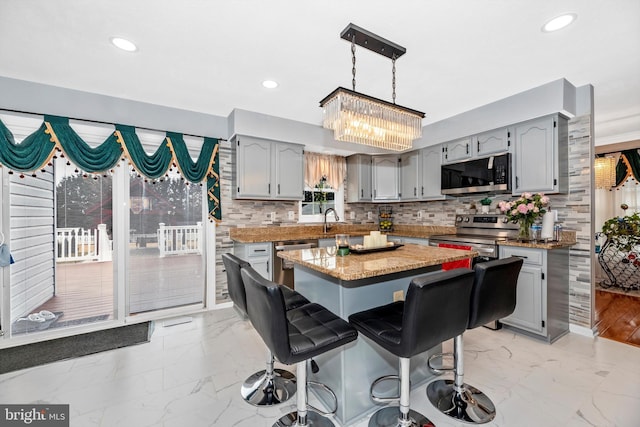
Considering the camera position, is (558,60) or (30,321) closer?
(558,60)

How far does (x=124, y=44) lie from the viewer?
228 cm

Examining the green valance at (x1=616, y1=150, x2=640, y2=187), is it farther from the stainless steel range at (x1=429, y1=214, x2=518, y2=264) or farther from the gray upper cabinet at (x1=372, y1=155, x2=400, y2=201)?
the gray upper cabinet at (x1=372, y1=155, x2=400, y2=201)

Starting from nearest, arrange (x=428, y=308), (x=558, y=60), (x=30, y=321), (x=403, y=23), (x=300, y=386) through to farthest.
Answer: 1. (x=428, y=308)
2. (x=300, y=386)
3. (x=403, y=23)
4. (x=558, y=60)
5. (x=30, y=321)

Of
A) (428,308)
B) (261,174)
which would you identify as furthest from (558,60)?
(261,174)

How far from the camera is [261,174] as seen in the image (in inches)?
154

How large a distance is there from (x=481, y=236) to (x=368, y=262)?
2.53 meters

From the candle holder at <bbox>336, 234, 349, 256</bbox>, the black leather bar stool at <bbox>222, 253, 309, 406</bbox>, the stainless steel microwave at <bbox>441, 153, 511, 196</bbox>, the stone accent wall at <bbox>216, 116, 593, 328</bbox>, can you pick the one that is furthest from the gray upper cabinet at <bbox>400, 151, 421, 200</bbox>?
the black leather bar stool at <bbox>222, 253, 309, 406</bbox>

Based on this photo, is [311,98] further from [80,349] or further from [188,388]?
[80,349]

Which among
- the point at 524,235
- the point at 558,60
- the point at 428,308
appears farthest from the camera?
the point at 524,235

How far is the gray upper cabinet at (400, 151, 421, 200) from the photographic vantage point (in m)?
4.54

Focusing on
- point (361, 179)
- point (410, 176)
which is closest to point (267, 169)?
point (361, 179)

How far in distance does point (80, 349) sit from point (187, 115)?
2.79m

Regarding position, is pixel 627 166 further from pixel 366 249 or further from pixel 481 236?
pixel 366 249

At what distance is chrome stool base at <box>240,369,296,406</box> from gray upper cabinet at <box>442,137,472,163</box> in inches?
132
